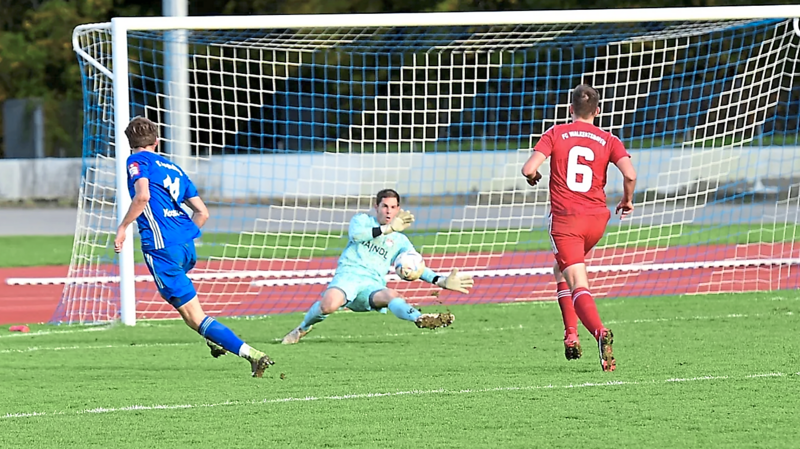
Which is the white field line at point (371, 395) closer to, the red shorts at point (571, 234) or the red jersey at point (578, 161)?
the red shorts at point (571, 234)

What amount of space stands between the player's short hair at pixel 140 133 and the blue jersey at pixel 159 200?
0.20 ft

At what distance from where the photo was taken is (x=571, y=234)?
7.55 metres

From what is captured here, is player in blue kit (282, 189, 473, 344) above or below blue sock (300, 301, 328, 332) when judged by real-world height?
above

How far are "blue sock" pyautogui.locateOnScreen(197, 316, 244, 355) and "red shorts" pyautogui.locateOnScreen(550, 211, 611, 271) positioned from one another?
1.99 meters

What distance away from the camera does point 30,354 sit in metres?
8.67

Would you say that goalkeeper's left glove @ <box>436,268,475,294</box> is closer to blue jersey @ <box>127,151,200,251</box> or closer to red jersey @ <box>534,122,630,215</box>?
red jersey @ <box>534,122,630,215</box>

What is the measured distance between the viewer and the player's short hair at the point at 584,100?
748 centimetres

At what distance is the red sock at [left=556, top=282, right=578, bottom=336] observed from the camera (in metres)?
7.70

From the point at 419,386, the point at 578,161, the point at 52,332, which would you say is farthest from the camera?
the point at 52,332

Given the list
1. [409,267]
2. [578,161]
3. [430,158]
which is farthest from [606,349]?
[430,158]

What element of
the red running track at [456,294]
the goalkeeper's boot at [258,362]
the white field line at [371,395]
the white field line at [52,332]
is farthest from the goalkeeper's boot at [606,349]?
the white field line at [52,332]

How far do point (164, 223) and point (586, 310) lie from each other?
2564 mm

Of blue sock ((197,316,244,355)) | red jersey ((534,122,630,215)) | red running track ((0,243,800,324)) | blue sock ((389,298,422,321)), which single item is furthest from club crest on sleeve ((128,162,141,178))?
red running track ((0,243,800,324))

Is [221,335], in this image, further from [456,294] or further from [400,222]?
[456,294]
